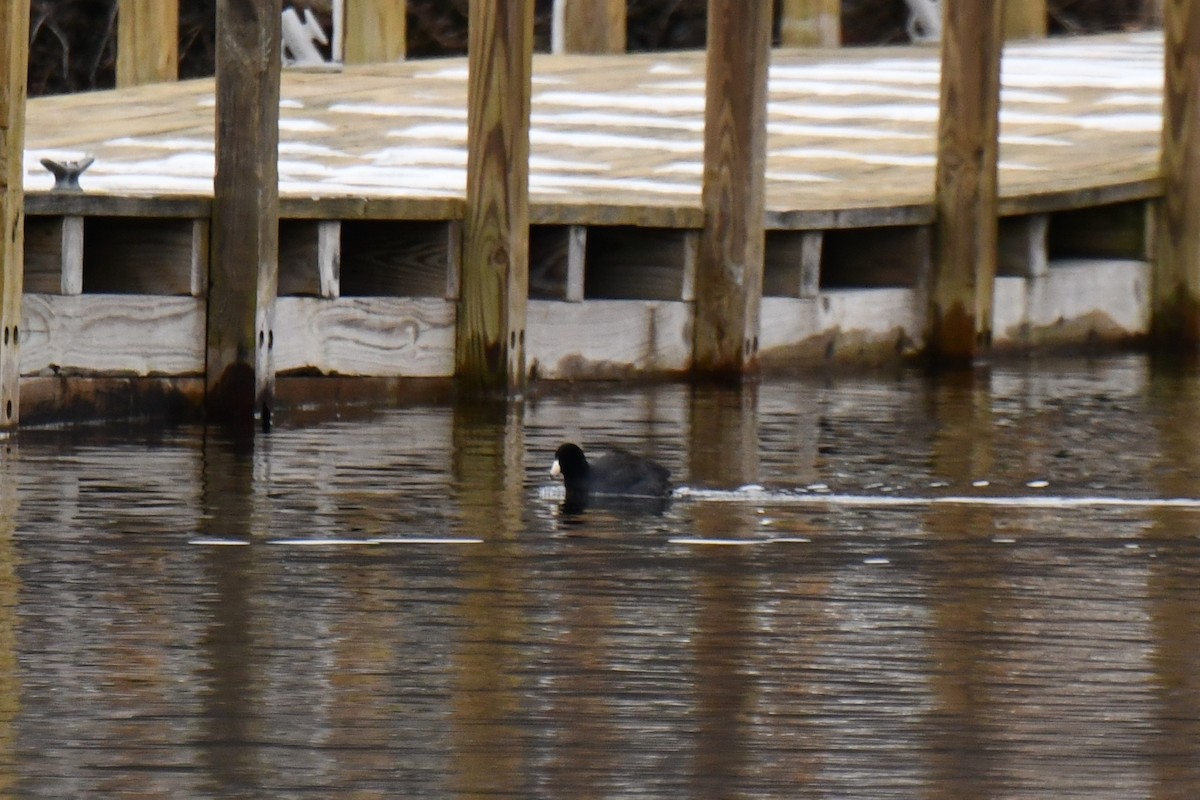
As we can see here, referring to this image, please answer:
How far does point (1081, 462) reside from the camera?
980 cm

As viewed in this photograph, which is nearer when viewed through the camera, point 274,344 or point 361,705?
point 361,705

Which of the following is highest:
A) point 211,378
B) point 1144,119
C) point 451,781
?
point 1144,119

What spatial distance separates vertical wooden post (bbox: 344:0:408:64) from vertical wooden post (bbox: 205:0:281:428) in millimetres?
7694

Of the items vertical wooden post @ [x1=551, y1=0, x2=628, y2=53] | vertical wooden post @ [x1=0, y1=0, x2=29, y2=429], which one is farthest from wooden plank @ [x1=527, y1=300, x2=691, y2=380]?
vertical wooden post @ [x1=551, y1=0, x2=628, y2=53]

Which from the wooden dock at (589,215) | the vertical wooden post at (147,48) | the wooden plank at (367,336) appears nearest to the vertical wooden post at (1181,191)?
the wooden dock at (589,215)

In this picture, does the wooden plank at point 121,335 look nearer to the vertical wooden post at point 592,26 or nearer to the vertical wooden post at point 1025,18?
the vertical wooden post at point 592,26

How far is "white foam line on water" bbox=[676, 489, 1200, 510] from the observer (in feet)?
28.4

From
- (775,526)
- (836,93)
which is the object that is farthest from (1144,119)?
(775,526)

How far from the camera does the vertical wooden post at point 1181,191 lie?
14.9 meters

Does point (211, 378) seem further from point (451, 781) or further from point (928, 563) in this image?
point (451, 781)

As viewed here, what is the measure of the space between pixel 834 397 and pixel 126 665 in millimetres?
6429

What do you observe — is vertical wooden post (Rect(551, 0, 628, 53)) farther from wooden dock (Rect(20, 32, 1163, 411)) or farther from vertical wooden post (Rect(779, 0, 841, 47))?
vertical wooden post (Rect(779, 0, 841, 47))

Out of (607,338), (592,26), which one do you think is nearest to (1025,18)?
(592,26)

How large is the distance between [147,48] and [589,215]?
5943 millimetres
